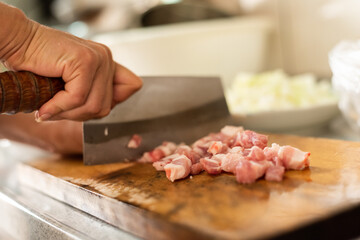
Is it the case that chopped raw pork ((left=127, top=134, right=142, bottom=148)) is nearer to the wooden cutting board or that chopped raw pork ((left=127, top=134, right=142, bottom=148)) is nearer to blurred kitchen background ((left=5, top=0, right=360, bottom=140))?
the wooden cutting board

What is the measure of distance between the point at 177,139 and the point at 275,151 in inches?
16.7

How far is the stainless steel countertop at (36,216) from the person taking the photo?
87 centimetres

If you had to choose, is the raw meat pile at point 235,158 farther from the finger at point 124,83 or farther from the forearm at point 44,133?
the forearm at point 44,133

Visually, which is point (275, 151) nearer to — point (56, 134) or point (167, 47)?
point (56, 134)

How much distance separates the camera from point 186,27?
6.30 feet

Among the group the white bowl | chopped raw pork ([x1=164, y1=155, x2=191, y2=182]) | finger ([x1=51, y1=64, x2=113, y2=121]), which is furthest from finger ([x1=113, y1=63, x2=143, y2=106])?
the white bowl

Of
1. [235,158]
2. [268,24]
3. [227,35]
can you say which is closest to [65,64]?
[235,158]

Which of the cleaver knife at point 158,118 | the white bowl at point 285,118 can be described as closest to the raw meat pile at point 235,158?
the cleaver knife at point 158,118

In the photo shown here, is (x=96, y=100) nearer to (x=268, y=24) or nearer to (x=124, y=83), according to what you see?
(x=124, y=83)

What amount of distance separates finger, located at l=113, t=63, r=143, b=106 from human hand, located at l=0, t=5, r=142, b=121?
0.06 metres

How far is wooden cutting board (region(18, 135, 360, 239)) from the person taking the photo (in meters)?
0.66

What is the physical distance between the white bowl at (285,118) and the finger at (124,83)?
0.46m

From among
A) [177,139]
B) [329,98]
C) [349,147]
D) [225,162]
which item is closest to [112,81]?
[177,139]

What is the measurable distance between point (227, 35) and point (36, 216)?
4.29 ft
